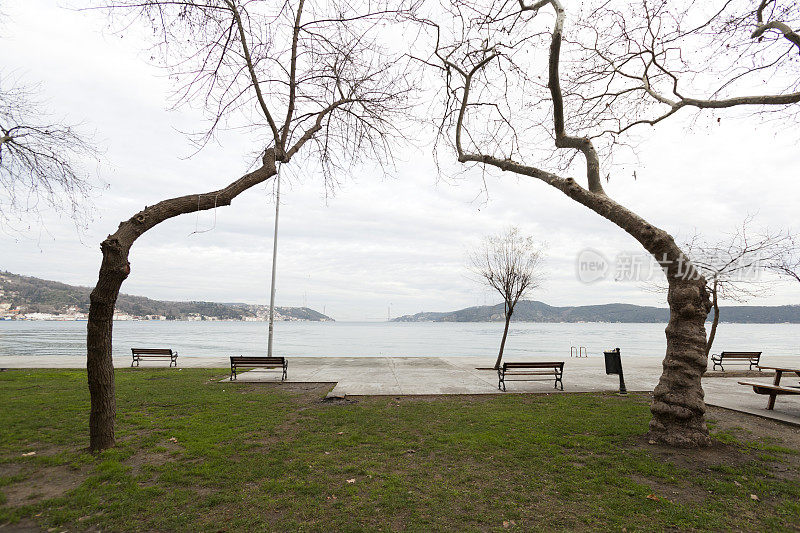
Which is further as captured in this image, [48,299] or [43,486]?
[48,299]

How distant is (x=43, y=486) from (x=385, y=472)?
3791mm

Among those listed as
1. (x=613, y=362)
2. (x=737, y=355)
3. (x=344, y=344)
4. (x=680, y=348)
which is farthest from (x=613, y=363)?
(x=344, y=344)

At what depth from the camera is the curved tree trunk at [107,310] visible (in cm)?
504

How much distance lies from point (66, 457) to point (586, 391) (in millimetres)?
11077

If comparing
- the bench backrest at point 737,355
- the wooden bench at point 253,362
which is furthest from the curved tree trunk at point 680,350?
the bench backrest at point 737,355

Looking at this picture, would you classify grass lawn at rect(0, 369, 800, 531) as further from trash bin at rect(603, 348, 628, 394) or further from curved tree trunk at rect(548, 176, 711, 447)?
trash bin at rect(603, 348, 628, 394)

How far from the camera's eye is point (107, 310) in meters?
5.14

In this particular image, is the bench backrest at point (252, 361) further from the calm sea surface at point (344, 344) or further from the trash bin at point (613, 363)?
the calm sea surface at point (344, 344)

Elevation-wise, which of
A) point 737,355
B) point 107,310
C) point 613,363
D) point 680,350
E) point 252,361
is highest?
point 107,310

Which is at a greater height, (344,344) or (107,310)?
(107,310)

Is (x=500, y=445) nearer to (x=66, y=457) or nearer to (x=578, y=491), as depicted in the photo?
(x=578, y=491)

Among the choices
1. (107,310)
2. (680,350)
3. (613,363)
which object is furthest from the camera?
(613,363)

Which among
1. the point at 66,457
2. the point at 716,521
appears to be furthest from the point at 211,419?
the point at 716,521

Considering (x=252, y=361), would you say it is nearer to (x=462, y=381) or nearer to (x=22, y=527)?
(x=462, y=381)
